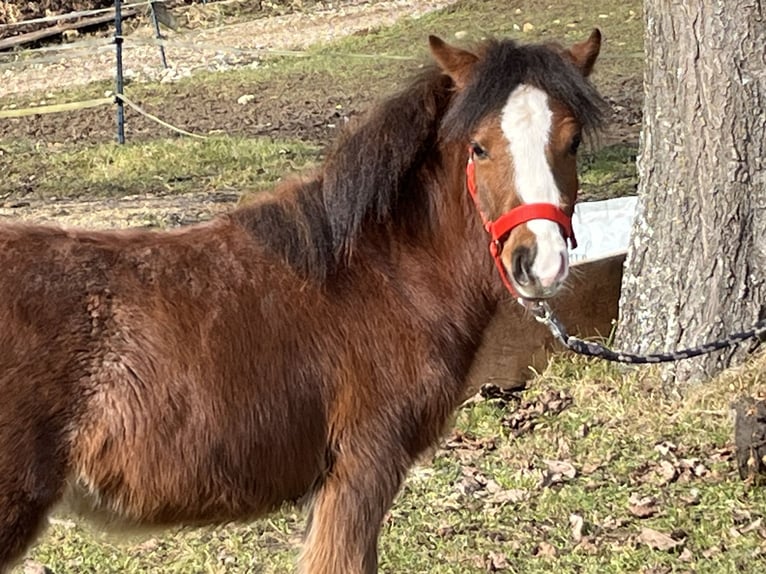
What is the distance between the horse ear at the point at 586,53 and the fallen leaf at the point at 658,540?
209 centimetres

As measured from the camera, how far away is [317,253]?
3.53 m

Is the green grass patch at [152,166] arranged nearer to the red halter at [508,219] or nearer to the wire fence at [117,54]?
the wire fence at [117,54]

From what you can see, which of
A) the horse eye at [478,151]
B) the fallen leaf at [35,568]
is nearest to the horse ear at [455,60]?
the horse eye at [478,151]

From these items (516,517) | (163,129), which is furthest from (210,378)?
(163,129)

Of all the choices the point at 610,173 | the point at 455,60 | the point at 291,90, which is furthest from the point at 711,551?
the point at 291,90

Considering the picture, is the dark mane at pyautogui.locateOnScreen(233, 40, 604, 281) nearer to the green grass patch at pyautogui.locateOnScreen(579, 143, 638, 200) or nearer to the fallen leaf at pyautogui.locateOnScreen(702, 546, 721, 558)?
the fallen leaf at pyautogui.locateOnScreen(702, 546, 721, 558)

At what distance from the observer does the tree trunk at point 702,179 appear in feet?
18.4

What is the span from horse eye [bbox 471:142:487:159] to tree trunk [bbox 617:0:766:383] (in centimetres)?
261

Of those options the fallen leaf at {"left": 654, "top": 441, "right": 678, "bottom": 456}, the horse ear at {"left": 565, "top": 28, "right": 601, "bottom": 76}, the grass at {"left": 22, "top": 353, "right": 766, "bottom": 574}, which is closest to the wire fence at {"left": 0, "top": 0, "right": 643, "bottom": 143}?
the grass at {"left": 22, "top": 353, "right": 766, "bottom": 574}

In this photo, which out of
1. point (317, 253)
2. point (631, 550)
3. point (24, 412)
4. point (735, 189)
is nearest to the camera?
point (24, 412)

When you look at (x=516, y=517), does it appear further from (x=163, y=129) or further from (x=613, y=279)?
(x=163, y=129)

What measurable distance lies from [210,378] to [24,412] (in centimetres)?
53

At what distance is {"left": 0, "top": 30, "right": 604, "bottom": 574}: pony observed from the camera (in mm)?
3180

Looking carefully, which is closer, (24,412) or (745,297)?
(24,412)
